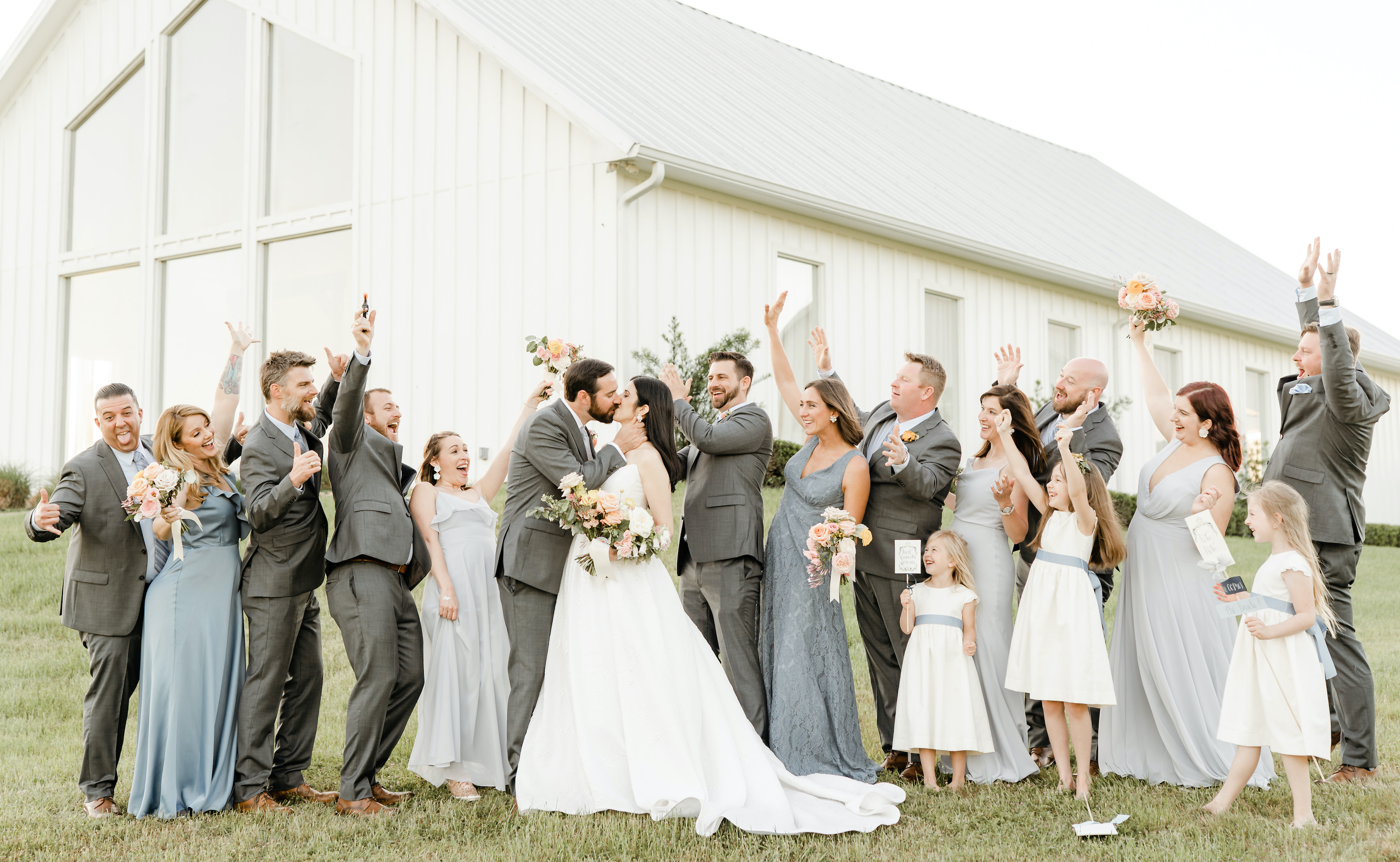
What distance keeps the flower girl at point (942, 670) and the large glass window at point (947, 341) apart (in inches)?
385

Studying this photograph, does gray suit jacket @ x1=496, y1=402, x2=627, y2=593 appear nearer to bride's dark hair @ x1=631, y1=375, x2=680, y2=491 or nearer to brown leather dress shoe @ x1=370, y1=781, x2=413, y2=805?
bride's dark hair @ x1=631, y1=375, x2=680, y2=491

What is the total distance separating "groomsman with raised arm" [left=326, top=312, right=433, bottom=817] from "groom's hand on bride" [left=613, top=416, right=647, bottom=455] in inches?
45.0

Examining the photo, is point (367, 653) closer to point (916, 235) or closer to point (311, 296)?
point (311, 296)

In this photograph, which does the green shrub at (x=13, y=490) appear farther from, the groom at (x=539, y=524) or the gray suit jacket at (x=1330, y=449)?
the gray suit jacket at (x=1330, y=449)

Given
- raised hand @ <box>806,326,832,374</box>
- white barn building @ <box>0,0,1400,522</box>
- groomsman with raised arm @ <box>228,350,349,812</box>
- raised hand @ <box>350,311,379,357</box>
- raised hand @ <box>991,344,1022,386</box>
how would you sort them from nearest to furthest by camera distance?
raised hand @ <box>350,311,379,357</box> < groomsman with raised arm @ <box>228,350,349,812</box> < raised hand @ <box>991,344,1022,386</box> < raised hand @ <box>806,326,832,374</box> < white barn building @ <box>0,0,1400,522</box>

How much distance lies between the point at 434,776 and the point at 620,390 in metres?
2.28

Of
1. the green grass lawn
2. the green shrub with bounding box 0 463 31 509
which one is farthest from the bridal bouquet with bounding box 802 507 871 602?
the green shrub with bounding box 0 463 31 509

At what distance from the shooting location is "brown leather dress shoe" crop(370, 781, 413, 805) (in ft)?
19.0

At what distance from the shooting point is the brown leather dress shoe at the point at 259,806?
5.52 m

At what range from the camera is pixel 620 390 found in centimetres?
615

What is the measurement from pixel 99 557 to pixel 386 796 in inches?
73.5

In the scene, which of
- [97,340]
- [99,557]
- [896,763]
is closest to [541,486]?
[99,557]

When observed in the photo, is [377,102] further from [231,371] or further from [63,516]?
[63,516]

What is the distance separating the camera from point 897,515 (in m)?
6.32
